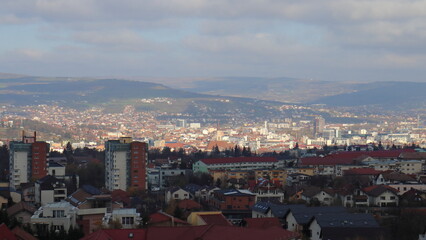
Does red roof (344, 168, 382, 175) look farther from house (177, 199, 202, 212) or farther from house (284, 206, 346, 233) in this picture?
house (284, 206, 346, 233)

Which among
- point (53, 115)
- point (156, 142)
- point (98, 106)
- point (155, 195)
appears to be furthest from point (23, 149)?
point (98, 106)

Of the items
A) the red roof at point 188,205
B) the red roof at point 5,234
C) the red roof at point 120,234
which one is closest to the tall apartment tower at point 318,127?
the red roof at point 188,205

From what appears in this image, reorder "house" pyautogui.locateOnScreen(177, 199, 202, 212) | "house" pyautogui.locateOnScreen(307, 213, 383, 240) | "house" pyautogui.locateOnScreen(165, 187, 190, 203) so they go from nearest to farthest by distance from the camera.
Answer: "house" pyautogui.locateOnScreen(307, 213, 383, 240) < "house" pyautogui.locateOnScreen(177, 199, 202, 212) < "house" pyautogui.locateOnScreen(165, 187, 190, 203)

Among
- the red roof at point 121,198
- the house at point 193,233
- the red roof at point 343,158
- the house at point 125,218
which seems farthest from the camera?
the red roof at point 343,158

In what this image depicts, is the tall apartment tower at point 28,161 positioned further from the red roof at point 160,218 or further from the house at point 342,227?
the house at point 342,227

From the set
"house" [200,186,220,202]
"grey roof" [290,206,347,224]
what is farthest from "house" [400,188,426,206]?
"house" [200,186,220,202]

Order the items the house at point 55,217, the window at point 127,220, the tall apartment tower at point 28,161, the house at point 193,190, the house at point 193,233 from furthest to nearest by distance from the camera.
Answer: the tall apartment tower at point 28,161 → the house at point 193,190 → the window at point 127,220 → the house at point 55,217 → the house at point 193,233
